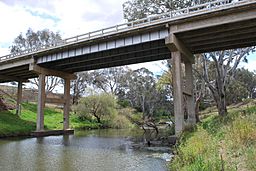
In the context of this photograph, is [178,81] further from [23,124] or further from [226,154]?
[23,124]

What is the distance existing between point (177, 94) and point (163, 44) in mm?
6604

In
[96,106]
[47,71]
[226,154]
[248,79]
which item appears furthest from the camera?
[248,79]

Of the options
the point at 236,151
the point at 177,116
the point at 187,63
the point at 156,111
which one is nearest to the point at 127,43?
the point at 187,63

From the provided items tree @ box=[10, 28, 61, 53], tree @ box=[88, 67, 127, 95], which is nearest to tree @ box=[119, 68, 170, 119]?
tree @ box=[88, 67, 127, 95]

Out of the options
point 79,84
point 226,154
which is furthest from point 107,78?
point 226,154

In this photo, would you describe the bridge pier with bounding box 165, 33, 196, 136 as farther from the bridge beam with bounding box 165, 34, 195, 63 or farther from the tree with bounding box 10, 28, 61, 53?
the tree with bounding box 10, 28, 61, 53

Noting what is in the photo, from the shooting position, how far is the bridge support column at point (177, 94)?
2222cm

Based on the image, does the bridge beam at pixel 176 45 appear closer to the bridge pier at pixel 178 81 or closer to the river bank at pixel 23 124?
the bridge pier at pixel 178 81

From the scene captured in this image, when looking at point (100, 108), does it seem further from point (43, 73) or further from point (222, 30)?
point (222, 30)

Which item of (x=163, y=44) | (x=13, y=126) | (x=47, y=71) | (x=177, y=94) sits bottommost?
(x=13, y=126)

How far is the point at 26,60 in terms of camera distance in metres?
35.1

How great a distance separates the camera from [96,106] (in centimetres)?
4912

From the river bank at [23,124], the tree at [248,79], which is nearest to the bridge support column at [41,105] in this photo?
the river bank at [23,124]

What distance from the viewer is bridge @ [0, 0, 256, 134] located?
69.6 feet
